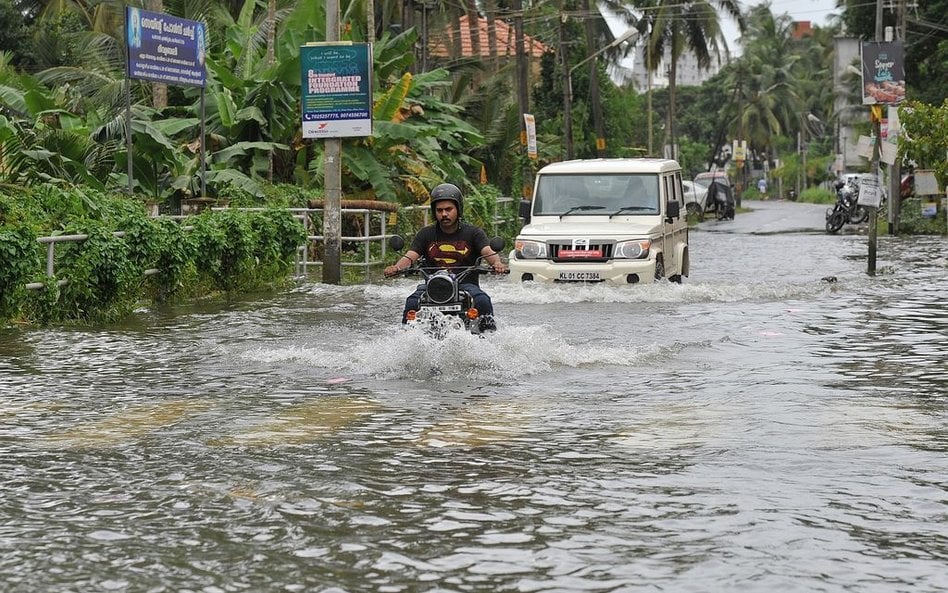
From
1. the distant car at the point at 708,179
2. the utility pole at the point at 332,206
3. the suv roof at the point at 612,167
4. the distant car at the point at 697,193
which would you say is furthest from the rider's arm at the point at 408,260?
the distant car at the point at 708,179

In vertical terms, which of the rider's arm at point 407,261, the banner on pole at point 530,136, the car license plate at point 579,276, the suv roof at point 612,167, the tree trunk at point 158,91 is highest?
the tree trunk at point 158,91

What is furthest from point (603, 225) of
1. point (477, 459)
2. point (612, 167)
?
point (477, 459)

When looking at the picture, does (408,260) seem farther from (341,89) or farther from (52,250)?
(341,89)

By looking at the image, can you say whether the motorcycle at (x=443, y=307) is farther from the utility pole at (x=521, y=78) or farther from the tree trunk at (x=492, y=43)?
the tree trunk at (x=492, y=43)

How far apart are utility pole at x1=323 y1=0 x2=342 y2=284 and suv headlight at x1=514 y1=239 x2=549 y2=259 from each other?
4198 millimetres

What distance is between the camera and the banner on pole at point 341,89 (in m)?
22.9

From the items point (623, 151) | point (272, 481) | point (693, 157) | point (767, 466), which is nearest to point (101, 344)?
point (272, 481)

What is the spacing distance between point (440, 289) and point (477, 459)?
368cm

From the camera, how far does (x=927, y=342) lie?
14.4m

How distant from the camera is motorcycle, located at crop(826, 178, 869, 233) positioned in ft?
146

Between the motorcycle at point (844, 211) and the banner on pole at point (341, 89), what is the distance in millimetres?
24477

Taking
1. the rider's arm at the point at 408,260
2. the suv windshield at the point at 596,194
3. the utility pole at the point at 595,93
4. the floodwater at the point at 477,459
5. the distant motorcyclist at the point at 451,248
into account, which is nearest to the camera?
the floodwater at the point at 477,459

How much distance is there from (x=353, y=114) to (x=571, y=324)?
8103 millimetres

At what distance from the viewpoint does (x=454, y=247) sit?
12.1 meters
